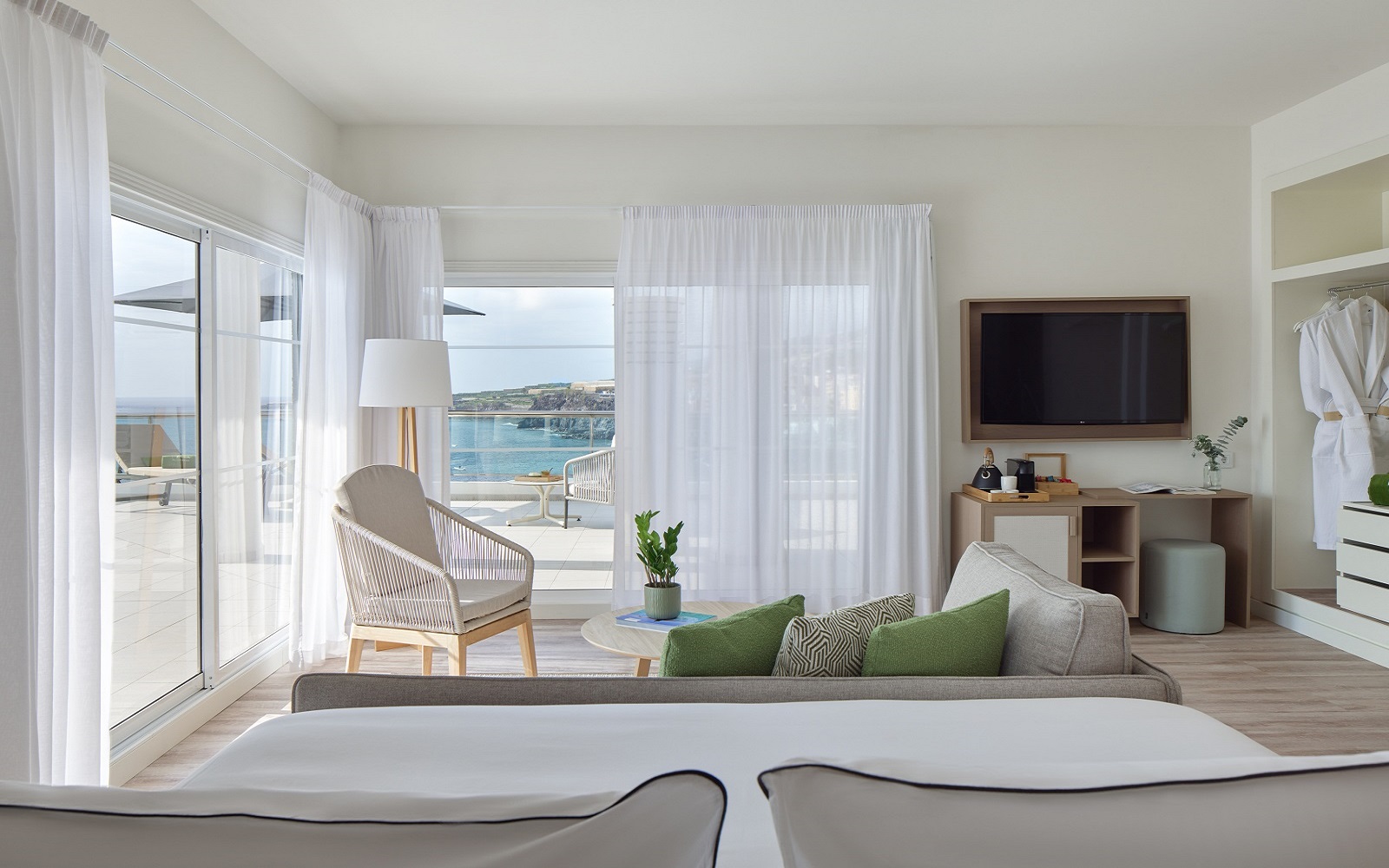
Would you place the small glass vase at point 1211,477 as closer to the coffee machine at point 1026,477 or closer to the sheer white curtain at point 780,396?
the coffee machine at point 1026,477

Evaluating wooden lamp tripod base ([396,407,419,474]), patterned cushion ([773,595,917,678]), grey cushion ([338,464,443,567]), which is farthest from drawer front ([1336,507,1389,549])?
wooden lamp tripod base ([396,407,419,474])

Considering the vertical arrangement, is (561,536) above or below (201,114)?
below

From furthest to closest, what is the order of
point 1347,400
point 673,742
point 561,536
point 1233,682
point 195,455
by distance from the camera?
point 561,536
point 1347,400
point 1233,682
point 195,455
point 673,742

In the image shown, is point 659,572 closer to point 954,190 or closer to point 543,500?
point 543,500

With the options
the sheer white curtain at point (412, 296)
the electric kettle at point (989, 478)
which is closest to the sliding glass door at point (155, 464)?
the sheer white curtain at point (412, 296)

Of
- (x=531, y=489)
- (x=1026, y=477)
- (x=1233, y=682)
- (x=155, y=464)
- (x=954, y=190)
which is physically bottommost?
(x=1233, y=682)

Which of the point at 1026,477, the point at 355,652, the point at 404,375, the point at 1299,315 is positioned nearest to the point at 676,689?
the point at 355,652

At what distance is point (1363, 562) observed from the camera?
4023mm

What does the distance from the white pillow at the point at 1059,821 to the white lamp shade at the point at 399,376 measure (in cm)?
349

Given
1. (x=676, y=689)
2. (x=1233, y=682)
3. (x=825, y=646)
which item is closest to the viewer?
(x=676, y=689)

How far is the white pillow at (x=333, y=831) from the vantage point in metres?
0.63

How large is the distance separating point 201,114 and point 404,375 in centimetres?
129

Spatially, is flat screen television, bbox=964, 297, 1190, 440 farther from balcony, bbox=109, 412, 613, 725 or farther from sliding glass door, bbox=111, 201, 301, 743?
sliding glass door, bbox=111, 201, 301, 743

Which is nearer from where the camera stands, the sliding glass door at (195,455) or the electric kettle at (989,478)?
the sliding glass door at (195,455)
